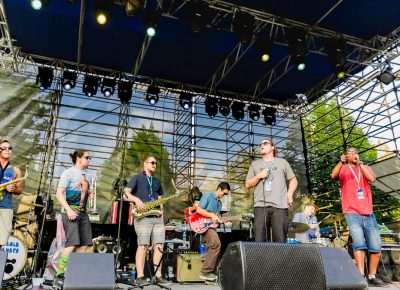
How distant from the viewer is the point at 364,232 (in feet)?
14.1

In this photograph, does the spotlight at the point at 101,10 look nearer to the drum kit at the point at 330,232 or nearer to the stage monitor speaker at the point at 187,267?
the stage monitor speaker at the point at 187,267

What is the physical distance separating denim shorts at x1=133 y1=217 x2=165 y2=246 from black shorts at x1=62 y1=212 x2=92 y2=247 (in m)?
0.64

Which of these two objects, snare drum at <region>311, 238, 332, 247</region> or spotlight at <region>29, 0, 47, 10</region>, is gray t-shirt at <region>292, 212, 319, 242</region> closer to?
snare drum at <region>311, 238, 332, 247</region>

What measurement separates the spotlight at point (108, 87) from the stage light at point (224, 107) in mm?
3596

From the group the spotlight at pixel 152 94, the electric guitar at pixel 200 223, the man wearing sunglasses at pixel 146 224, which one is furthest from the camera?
the spotlight at pixel 152 94

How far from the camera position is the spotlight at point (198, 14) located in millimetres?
7676

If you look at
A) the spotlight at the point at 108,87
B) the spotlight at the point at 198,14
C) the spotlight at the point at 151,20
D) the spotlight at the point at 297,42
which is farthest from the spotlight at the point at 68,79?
the spotlight at the point at 297,42

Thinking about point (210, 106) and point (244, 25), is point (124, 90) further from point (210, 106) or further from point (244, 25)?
point (244, 25)

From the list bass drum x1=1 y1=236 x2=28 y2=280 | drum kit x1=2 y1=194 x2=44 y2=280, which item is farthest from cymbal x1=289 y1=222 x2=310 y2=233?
bass drum x1=1 y1=236 x2=28 y2=280

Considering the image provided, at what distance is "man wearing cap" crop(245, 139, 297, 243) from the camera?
12.3 feet

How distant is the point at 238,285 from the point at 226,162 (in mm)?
10805

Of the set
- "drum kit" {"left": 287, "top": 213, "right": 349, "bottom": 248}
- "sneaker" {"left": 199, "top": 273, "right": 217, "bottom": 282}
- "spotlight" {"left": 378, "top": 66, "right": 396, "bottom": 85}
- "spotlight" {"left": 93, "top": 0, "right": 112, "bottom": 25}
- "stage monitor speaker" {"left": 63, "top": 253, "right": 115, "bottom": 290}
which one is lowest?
"sneaker" {"left": 199, "top": 273, "right": 217, "bottom": 282}

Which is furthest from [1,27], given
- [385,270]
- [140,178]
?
[385,270]

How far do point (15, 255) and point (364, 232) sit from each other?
537cm
